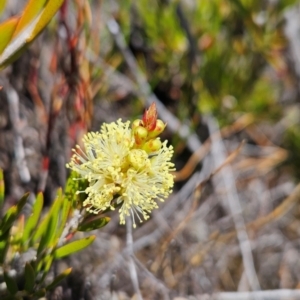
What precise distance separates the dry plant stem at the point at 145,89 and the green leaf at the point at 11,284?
0.80 metres

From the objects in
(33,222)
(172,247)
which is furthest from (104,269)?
(33,222)

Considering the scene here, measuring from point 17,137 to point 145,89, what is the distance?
1.75ft

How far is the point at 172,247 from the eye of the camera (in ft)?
4.06

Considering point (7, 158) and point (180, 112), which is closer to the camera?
point (7, 158)

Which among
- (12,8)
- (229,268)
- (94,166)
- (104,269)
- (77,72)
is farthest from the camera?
(229,268)

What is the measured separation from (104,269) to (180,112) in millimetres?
678

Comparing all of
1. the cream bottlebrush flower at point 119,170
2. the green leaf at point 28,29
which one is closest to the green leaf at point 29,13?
the green leaf at point 28,29

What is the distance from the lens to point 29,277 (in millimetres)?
687

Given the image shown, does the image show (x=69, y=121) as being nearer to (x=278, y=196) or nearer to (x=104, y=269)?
(x=104, y=269)

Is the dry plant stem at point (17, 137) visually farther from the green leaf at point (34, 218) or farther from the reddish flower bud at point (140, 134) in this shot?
the reddish flower bud at point (140, 134)

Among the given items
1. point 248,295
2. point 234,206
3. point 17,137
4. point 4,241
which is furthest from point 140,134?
point 234,206

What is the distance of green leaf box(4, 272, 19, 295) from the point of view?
2.32 feet

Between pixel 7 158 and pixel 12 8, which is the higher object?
pixel 12 8

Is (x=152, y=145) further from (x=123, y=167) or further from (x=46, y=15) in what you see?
(x=46, y=15)
